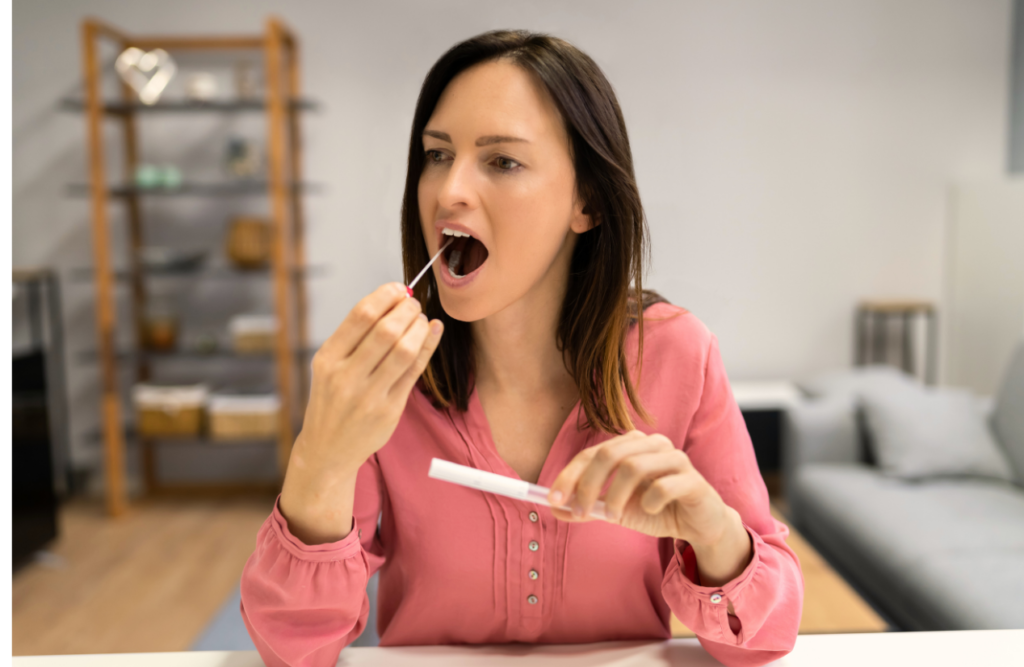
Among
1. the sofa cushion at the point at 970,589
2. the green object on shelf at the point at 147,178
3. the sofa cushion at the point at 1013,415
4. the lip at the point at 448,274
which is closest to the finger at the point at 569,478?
the lip at the point at 448,274

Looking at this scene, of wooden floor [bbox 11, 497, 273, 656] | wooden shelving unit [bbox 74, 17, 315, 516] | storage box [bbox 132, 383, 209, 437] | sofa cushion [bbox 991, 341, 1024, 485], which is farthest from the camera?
storage box [bbox 132, 383, 209, 437]

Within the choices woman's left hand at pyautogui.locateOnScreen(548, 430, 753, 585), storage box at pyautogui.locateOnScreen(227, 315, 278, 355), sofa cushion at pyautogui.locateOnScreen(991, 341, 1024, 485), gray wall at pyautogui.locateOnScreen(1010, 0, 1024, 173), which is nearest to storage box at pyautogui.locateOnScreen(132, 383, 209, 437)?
storage box at pyautogui.locateOnScreen(227, 315, 278, 355)

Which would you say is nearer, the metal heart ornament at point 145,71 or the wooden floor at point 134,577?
the wooden floor at point 134,577

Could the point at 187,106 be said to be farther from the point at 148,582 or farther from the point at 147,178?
the point at 148,582

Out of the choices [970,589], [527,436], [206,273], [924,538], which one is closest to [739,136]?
[924,538]

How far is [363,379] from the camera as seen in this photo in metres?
0.52

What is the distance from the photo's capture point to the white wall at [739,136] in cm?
281

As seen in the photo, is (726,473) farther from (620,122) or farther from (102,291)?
(102,291)

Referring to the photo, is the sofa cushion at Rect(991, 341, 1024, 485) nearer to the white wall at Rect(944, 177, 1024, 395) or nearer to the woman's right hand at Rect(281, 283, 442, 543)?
the white wall at Rect(944, 177, 1024, 395)

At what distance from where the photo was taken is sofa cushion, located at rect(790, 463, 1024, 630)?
144 centimetres

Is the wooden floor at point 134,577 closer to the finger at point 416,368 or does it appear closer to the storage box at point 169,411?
the storage box at point 169,411

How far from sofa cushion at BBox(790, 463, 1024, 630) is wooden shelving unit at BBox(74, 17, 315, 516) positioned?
1.93 m

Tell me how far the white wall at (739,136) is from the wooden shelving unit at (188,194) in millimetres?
89

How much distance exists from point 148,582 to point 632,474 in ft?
6.92
